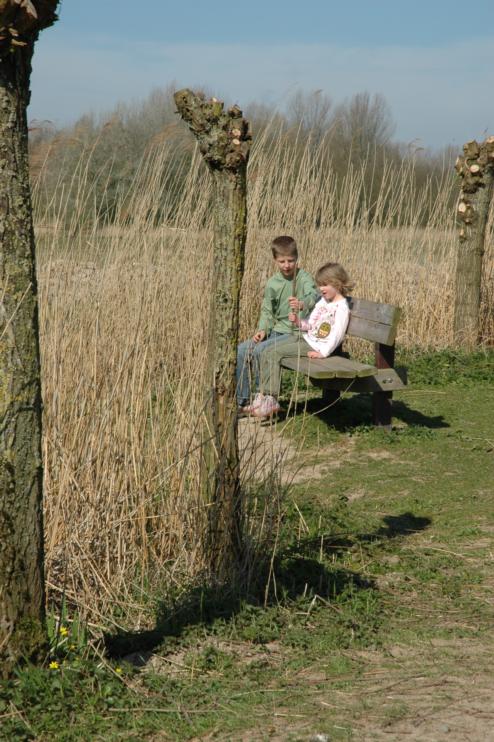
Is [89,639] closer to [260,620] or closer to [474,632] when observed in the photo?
[260,620]

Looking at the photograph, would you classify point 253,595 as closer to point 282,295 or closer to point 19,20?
point 19,20

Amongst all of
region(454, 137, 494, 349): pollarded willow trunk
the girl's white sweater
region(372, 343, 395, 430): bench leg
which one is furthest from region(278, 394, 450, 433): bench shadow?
region(454, 137, 494, 349): pollarded willow trunk

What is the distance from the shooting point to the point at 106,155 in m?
12.3

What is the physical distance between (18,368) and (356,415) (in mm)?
4483

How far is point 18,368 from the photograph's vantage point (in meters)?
2.71

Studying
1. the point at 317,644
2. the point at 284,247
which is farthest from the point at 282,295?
the point at 317,644

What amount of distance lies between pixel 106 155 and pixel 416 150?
4.13m

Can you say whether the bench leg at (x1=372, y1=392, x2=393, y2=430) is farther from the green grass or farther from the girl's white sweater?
the green grass

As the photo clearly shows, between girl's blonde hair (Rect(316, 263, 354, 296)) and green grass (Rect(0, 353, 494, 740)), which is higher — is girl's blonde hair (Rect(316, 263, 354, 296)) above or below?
above

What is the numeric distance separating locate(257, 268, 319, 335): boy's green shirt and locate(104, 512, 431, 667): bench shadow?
301 cm

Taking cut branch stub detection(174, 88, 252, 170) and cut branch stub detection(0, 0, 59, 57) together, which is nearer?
cut branch stub detection(0, 0, 59, 57)

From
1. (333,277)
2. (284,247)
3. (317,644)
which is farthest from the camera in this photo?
(284,247)

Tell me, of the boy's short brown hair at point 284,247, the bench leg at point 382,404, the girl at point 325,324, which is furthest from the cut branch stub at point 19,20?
the boy's short brown hair at point 284,247

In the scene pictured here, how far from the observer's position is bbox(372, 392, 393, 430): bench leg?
6680 mm
